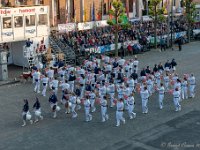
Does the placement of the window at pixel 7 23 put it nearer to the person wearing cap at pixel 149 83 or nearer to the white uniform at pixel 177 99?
the person wearing cap at pixel 149 83

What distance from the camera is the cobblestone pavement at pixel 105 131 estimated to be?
20.0 m

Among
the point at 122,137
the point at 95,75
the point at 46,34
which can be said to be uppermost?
the point at 46,34

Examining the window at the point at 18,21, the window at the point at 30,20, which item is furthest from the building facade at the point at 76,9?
the window at the point at 18,21

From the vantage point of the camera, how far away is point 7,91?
30.7 metres

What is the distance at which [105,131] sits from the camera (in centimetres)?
2188

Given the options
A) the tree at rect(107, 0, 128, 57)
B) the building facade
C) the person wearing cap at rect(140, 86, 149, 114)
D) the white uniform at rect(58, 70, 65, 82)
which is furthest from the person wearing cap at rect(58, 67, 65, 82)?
the building facade

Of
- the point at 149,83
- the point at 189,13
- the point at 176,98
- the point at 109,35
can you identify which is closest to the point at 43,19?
the point at 109,35

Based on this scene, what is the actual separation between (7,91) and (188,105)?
13.0 meters

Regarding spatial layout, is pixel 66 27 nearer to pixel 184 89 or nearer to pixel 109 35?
pixel 109 35

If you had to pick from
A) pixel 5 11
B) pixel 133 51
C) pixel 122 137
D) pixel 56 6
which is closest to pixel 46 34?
pixel 5 11

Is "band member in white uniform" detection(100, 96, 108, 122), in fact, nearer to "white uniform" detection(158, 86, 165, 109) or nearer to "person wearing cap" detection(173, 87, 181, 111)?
"white uniform" detection(158, 86, 165, 109)

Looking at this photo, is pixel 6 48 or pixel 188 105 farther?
pixel 6 48

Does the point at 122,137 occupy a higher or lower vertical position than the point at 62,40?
lower

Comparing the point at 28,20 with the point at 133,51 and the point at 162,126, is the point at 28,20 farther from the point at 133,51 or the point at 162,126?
the point at 162,126
